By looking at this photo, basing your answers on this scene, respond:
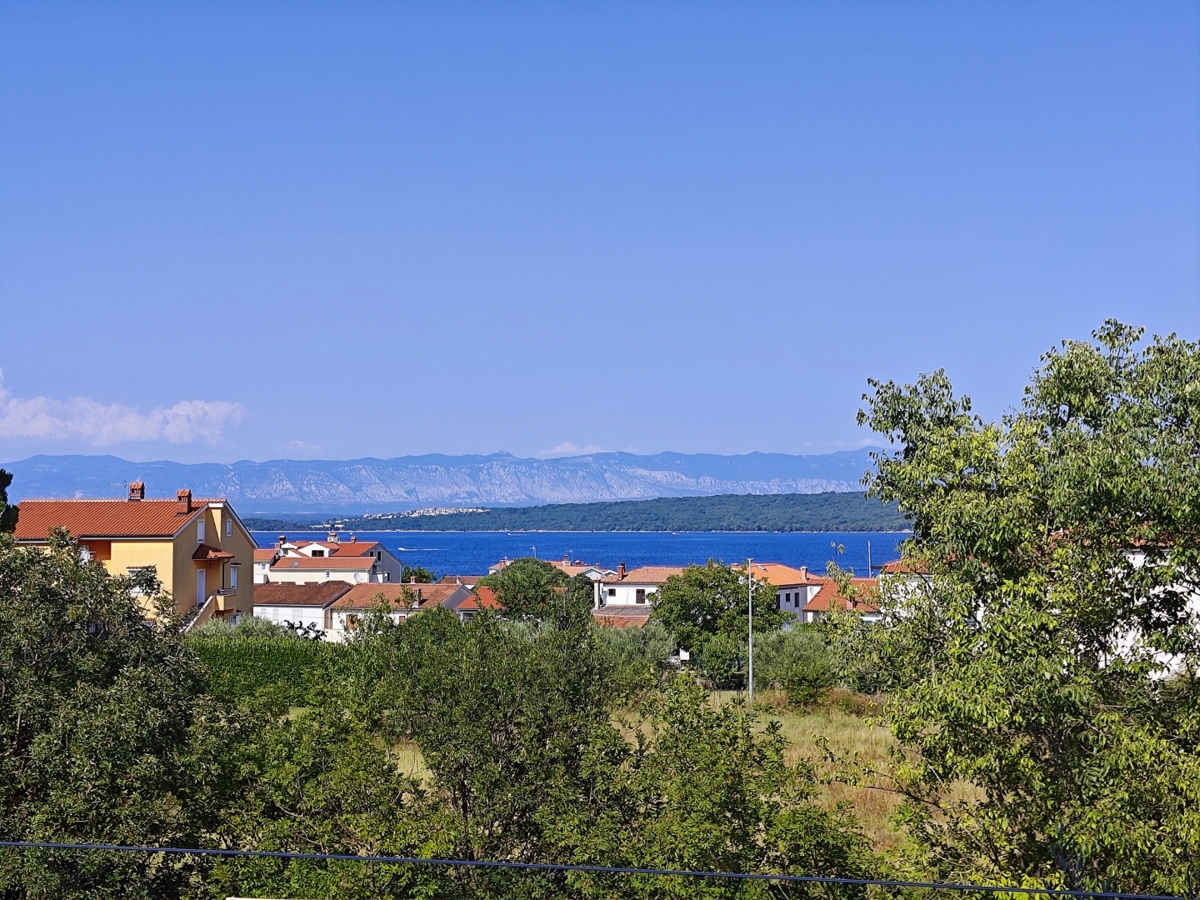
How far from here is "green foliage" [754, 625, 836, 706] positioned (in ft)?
132

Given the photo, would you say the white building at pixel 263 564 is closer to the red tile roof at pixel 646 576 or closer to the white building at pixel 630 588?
the white building at pixel 630 588

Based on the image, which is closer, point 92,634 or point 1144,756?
point 1144,756

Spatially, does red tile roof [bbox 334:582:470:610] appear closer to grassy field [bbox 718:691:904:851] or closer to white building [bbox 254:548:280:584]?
white building [bbox 254:548:280:584]

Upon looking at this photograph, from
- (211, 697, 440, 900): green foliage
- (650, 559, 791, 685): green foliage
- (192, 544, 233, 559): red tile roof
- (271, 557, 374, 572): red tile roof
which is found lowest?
(271, 557, 374, 572): red tile roof

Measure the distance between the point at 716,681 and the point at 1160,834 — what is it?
41.9 m

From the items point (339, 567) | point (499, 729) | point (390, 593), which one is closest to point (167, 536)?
point (390, 593)

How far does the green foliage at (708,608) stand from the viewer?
5488cm

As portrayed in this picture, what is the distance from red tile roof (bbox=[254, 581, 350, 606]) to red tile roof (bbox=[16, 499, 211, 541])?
30.3 meters

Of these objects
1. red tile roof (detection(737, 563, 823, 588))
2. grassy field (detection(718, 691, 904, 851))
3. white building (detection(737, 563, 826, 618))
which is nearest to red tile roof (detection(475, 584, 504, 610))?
red tile roof (detection(737, 563, 823, 588))

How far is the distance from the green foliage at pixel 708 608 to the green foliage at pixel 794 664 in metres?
3.17

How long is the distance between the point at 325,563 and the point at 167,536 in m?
63.3

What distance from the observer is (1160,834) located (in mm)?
10375

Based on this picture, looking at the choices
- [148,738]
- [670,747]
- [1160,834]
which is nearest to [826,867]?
[670,747]

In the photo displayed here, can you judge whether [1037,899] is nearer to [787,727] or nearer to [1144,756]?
[1144,756]
